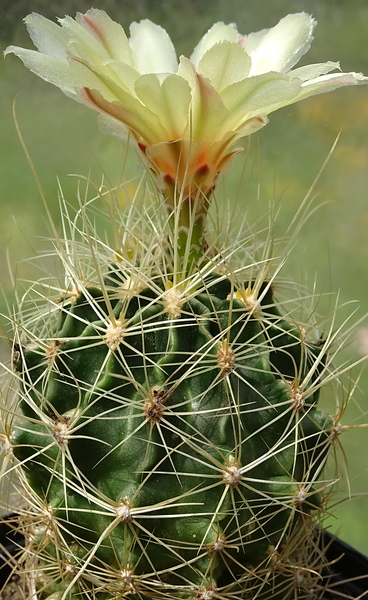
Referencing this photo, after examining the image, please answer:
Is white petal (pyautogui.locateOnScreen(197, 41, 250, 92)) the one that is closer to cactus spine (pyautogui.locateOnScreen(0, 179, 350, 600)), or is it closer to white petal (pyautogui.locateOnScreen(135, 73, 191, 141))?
white petal (pyautogui.locateOnScreen(135, 73, 191, 141))

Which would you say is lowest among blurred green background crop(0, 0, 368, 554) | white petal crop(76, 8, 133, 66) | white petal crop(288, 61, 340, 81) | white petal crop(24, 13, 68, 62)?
blurred green background crop(0, 0, 368, 554)

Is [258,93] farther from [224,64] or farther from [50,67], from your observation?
[50,67]

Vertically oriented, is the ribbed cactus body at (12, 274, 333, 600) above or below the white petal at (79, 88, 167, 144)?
below

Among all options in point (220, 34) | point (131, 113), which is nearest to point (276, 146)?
point (220, 34)

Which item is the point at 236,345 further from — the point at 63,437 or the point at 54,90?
the point at 54,90

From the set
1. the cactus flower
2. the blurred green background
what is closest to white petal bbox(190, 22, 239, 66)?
the cactus flower

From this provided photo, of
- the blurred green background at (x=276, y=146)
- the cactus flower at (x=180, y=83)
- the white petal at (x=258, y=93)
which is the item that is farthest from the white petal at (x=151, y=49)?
the blurred green background at (x=276, y=146)
